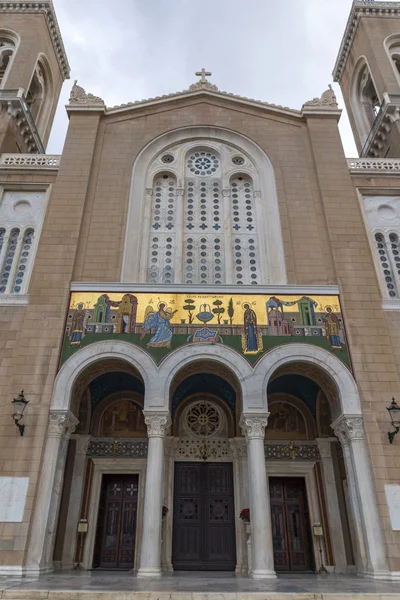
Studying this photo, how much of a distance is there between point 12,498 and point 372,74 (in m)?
22.6

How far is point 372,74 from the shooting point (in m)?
21.2

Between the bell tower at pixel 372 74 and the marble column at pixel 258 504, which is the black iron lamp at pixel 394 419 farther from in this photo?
the bell tower at pixel 372 74

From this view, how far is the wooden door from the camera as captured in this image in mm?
12625

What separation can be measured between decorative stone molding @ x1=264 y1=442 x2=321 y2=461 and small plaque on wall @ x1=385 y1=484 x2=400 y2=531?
338 centimetres

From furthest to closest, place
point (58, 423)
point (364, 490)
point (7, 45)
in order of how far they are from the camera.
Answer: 1. point (7, 45)
2. point (58, 423)
3. point (364, 490)

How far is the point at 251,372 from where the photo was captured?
1144 centimetres

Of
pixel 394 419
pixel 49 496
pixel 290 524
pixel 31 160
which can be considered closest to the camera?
pixel 49 496

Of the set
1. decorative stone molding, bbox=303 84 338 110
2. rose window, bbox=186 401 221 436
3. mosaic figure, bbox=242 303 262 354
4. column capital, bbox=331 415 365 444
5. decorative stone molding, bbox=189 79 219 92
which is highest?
decorative stone molding, bbox=189 79 219 92

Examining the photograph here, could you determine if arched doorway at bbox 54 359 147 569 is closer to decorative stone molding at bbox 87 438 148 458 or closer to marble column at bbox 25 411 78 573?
decorative stone molding at bbox 87 438 148 458

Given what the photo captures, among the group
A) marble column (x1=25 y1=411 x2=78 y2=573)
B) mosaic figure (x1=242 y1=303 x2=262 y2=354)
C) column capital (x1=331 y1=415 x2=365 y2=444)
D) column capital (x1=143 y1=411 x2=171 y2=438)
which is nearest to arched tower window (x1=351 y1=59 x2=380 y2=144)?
mosaic figure (x1=242 y1=303 x2=262 y2=354)

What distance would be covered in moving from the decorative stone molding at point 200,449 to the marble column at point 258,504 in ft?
9.16

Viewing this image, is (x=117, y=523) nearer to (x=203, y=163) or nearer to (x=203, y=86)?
(x=203, y=163)

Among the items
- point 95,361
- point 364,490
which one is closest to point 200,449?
point 95,361

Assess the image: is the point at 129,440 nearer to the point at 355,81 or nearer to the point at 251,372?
the point at 251,372
